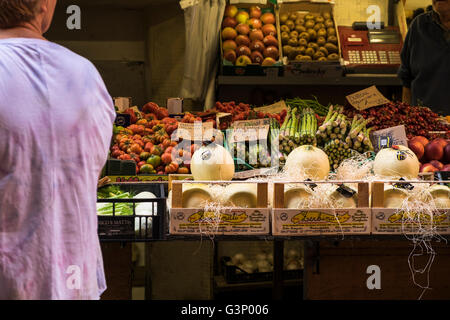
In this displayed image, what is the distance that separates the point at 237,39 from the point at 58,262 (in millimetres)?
4673

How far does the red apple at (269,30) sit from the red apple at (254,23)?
60mm

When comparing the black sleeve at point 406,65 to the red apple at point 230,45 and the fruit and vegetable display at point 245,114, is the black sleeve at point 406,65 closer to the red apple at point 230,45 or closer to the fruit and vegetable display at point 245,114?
the red apple at point 230,45

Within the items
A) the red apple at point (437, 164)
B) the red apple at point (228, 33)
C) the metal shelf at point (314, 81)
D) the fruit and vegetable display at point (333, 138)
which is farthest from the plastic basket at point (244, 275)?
the red apple at point (228, 33)

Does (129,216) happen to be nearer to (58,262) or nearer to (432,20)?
A: (58,262)

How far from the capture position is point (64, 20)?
23.9ft

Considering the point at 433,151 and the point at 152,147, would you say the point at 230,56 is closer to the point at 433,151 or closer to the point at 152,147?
the point at 152,147

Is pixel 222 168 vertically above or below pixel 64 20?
below

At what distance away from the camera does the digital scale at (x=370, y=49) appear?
224 inches

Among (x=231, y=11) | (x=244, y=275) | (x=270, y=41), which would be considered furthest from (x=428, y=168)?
(x=231, y=11)

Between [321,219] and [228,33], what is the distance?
13.3ft

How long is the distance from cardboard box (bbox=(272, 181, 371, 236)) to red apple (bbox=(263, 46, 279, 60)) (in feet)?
12.1

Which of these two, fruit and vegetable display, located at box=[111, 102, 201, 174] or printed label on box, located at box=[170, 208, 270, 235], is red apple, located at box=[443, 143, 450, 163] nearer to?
fruit and vegetable display, located at box=[111, 102, 201, 174]

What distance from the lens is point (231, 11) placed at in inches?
236
